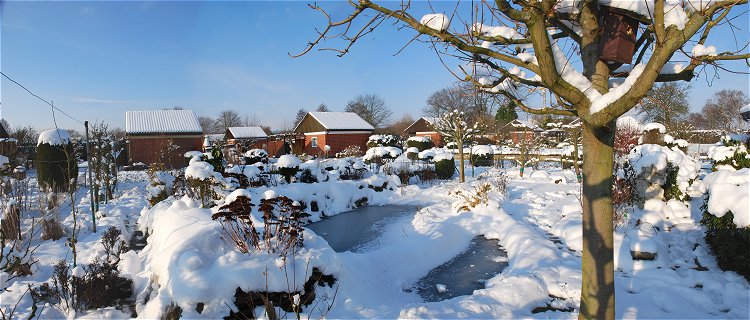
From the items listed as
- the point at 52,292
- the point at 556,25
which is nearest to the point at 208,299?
the point at 52,292

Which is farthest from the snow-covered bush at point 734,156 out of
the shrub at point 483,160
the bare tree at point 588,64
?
the shrub at point 483,160

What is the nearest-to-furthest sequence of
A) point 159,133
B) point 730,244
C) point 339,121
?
1. point 730,244
2. point 159,133
3. point 339,121

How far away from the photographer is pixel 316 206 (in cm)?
1038

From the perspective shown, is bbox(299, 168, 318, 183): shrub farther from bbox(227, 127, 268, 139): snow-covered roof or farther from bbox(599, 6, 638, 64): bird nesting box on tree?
bbox(227, 127, 268, 139): snow-covered roof

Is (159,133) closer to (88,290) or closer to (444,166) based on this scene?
(444,166)

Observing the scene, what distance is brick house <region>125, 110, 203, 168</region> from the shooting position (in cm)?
2483

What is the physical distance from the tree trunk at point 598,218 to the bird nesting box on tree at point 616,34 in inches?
18.4

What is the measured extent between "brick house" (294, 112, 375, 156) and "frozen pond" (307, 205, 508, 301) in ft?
66.1

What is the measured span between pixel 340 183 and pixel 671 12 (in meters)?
10.3

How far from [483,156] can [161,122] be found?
2196cm

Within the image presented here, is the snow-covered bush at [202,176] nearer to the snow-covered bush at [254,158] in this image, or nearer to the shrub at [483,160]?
the snow-covered bush at [254,158]

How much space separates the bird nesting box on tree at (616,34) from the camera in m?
2.43

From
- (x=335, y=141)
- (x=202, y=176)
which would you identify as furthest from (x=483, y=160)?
(x=202, y=176)

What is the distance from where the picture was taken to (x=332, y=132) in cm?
3044
